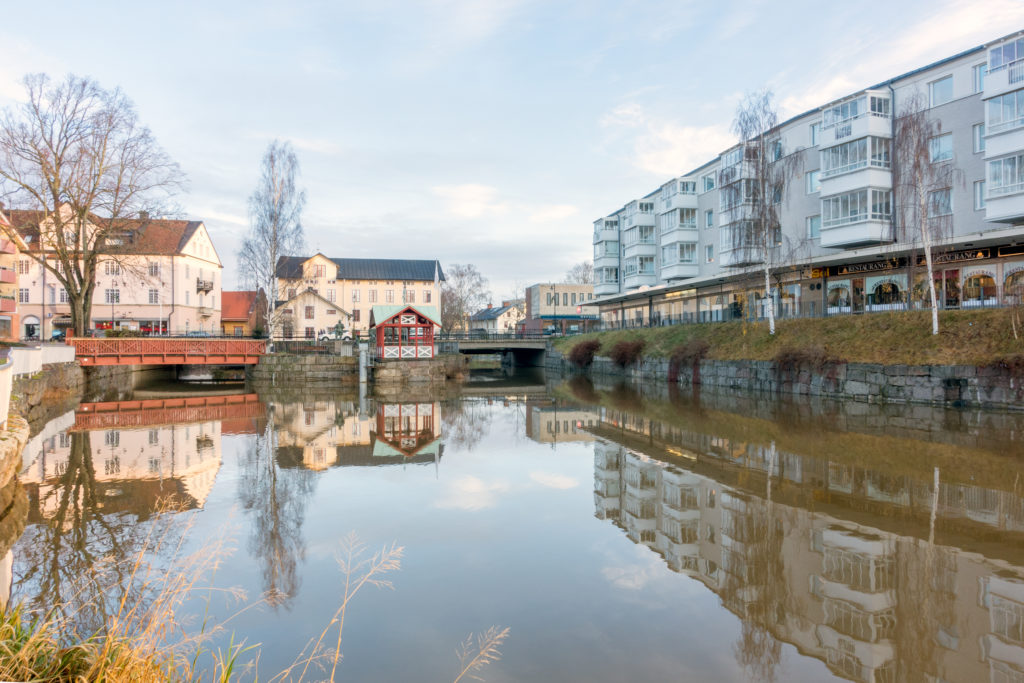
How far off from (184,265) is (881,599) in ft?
206

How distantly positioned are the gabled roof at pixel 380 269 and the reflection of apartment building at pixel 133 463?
179 ft

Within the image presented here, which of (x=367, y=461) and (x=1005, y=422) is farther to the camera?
(x=1005, y=422)

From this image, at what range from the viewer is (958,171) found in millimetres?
28719

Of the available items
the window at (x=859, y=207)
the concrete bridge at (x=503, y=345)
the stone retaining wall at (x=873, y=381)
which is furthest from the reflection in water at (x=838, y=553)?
the concrete bridge at (x=503, y=345)

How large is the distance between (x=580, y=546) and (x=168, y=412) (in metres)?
21.2

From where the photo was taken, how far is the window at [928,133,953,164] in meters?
29.8

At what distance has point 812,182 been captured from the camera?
3766cm

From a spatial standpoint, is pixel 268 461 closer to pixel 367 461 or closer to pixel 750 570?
pixel 367 461

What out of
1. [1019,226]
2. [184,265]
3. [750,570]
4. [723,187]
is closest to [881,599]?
[750,570]

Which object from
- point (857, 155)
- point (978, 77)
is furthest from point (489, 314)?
point (978, 77)

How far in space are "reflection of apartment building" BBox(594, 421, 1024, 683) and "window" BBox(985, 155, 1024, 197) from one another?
2186cm

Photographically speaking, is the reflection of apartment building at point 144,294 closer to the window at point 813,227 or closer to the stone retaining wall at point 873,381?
the stone retaining wall at point 873,381

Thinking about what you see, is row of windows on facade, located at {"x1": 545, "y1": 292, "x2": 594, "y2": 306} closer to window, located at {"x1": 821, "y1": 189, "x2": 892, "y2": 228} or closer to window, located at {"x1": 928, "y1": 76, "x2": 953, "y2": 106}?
window, located at {"x1": 821, "y1": 189, "x2": 892, "y2": 228}

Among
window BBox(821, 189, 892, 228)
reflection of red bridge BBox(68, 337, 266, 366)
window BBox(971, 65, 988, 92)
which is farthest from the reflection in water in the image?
reflection of red bridge BBox(68, 337, 266, 366)
